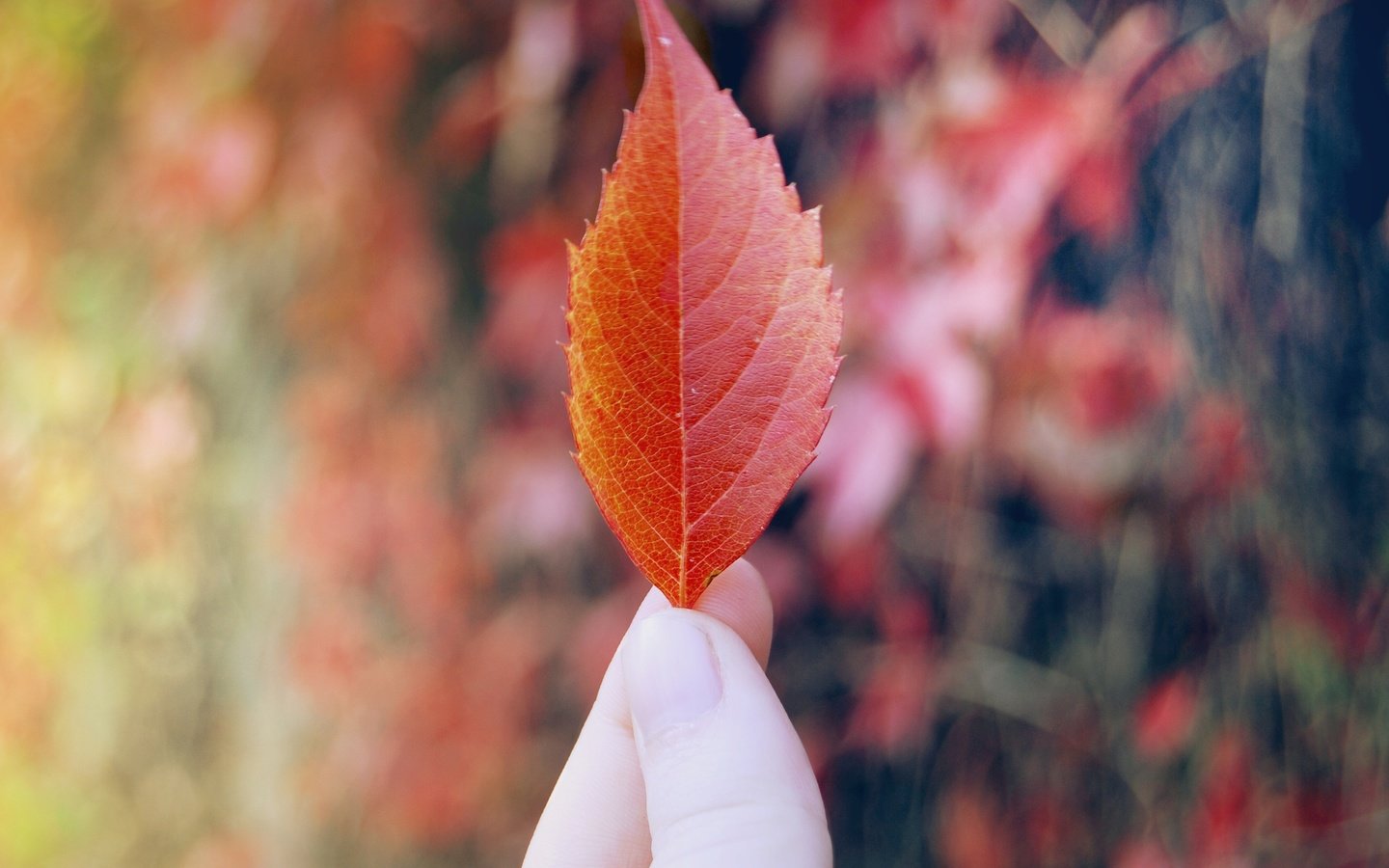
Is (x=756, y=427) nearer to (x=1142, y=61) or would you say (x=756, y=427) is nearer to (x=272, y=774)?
(x=1142, y=61)

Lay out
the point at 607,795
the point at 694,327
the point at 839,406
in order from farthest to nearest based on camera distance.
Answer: the point at 839,406 → the point at 607,795 → the point at 694,327

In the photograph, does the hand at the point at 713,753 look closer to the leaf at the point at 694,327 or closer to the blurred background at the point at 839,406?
the leaf at the point at 694,327

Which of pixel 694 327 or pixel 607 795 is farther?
pixel 607 795

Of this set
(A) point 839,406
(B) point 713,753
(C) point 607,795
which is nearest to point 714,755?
(B) point 713,753

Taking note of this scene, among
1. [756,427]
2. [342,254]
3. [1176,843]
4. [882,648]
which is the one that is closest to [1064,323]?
[882,648]

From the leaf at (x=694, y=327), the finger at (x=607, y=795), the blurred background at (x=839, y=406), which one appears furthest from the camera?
the blurred background at (x=839, y=406)

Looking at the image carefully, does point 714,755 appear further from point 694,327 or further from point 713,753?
point 694,327

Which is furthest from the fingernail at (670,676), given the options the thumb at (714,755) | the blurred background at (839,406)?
the blurred background at (839,406)
